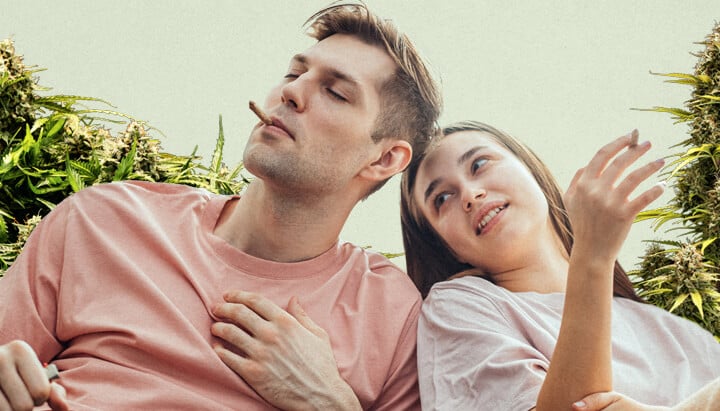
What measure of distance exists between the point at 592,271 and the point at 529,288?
39 centimetres

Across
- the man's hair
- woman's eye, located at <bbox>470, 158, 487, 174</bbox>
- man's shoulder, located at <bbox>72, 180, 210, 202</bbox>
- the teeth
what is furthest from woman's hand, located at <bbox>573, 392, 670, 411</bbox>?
man's shoulder, located at <bbox>72, 180, 210, 202</bbox>

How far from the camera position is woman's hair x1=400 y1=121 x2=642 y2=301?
1517 millimetres

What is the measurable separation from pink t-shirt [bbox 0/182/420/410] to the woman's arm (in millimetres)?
334

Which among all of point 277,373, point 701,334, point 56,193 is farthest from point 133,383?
point 701,334

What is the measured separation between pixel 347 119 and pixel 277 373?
45cm

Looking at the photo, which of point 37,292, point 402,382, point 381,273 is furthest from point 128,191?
point 402,382

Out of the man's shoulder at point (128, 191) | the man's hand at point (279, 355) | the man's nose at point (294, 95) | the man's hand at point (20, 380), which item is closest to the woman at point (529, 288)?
the man's hand at point (279, 355)

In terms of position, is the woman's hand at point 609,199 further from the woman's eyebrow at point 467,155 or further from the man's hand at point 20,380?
the man's hand at point 20,380

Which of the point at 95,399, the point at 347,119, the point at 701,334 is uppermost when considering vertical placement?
the point at 347,119

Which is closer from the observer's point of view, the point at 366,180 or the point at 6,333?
the point at 6,333

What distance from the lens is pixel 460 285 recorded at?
1.35m

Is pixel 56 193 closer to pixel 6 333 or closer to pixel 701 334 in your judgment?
pixel 6 333

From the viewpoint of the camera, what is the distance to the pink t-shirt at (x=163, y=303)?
121cm

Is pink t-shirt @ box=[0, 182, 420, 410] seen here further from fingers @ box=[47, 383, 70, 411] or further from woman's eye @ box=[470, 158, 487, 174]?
woman's eye @ box=[470, 158, 487, 174]
